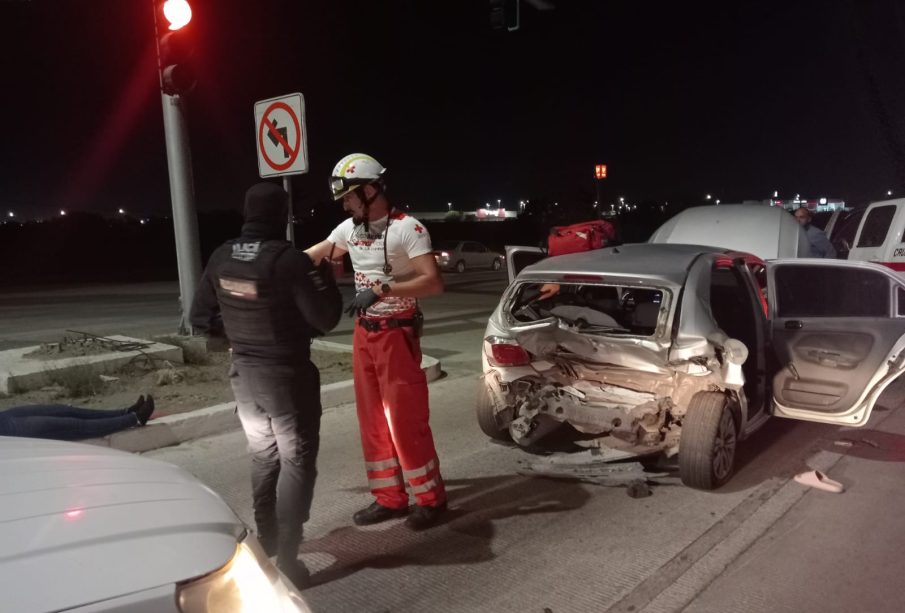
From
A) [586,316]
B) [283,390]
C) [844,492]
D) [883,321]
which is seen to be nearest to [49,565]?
[283,390]

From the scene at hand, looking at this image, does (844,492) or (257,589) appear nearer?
(257,589)

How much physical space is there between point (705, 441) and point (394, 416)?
6.63 ft

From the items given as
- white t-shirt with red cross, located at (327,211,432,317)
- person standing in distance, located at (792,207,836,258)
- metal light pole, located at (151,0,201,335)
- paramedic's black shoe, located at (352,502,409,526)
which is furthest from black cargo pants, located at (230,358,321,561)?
person standing in distance, located at (792,207,836,258)

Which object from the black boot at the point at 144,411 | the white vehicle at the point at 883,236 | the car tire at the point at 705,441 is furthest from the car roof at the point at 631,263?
the white vehicle at the point at 883,236

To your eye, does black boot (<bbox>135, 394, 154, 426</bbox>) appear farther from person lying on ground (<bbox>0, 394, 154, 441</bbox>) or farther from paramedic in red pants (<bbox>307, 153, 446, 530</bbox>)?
paramedic in red pants (<bbox>307, 153, 446, 530</bbox>)

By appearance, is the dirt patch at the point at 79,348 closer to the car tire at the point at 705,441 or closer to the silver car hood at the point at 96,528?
the silver car hood at the point at 96,528

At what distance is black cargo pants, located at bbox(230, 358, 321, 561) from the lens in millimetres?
3238

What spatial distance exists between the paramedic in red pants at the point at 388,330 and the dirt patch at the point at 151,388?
274cm

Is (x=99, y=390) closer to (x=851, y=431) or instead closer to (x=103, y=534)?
(x=103, y=534)

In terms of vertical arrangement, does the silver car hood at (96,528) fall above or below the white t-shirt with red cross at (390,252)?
below

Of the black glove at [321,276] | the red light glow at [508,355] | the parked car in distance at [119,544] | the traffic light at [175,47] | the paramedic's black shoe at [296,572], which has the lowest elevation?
the paramedic's black shoe at [296,572]

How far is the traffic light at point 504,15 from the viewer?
10.2m

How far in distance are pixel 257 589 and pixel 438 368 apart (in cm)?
630

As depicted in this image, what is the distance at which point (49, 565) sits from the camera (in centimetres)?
151
